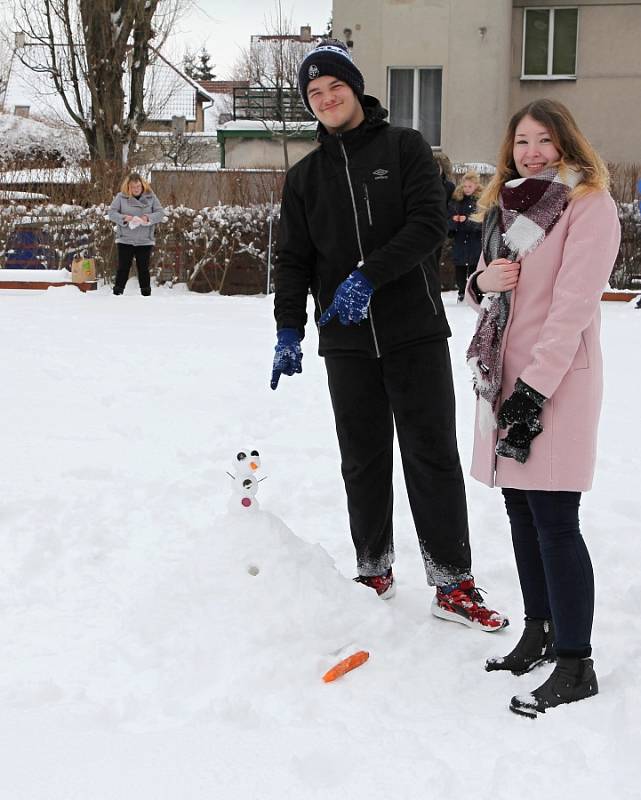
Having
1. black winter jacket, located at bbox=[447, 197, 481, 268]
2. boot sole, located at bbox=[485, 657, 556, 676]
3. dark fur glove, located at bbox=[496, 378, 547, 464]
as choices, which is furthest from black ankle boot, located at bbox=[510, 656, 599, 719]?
black winter jacket, located at bbox=[447, 197, 481, 268]

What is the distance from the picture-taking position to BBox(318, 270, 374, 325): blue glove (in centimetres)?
306

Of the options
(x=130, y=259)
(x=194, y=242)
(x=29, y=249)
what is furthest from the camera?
(x=29, y=249)

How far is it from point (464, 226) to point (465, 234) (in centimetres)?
11

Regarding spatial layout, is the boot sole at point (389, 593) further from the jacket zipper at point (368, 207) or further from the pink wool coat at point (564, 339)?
the jacket zipper at point (368, 207)

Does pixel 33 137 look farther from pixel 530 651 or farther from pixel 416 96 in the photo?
pixel 530 651

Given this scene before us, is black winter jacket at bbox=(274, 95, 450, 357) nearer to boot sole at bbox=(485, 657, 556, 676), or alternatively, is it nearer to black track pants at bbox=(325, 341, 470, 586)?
black track pants at bbox=(325, 341, 470, 586)

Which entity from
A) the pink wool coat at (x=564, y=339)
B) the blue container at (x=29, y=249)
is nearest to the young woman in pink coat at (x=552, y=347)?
the pink wool coat at (x=564, y=339)

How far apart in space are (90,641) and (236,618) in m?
0.49

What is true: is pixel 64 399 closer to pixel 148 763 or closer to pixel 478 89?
pixel 148 763

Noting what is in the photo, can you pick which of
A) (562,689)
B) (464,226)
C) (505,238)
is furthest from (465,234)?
(562,689)

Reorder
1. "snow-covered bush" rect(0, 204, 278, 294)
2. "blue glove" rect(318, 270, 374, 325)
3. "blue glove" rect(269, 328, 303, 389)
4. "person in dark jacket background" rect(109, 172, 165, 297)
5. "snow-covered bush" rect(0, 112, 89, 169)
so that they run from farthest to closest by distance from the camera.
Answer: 1. "snow-covered bush" rect(0, 112, 89, 169)
2. "snow-covered bush" rect(0, 204, 278, 294)
3. "person in dark jacket background" rect(109, 172, 165, 297)
4. "blue glove" rect(269, 328, 303, 389)
5. "blue glove" rect(318, 270, 374, 325)

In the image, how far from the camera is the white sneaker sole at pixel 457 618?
324 centimetres

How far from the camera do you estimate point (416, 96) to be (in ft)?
66.2

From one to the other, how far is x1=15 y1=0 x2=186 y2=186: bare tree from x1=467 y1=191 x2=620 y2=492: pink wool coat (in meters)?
16.2
